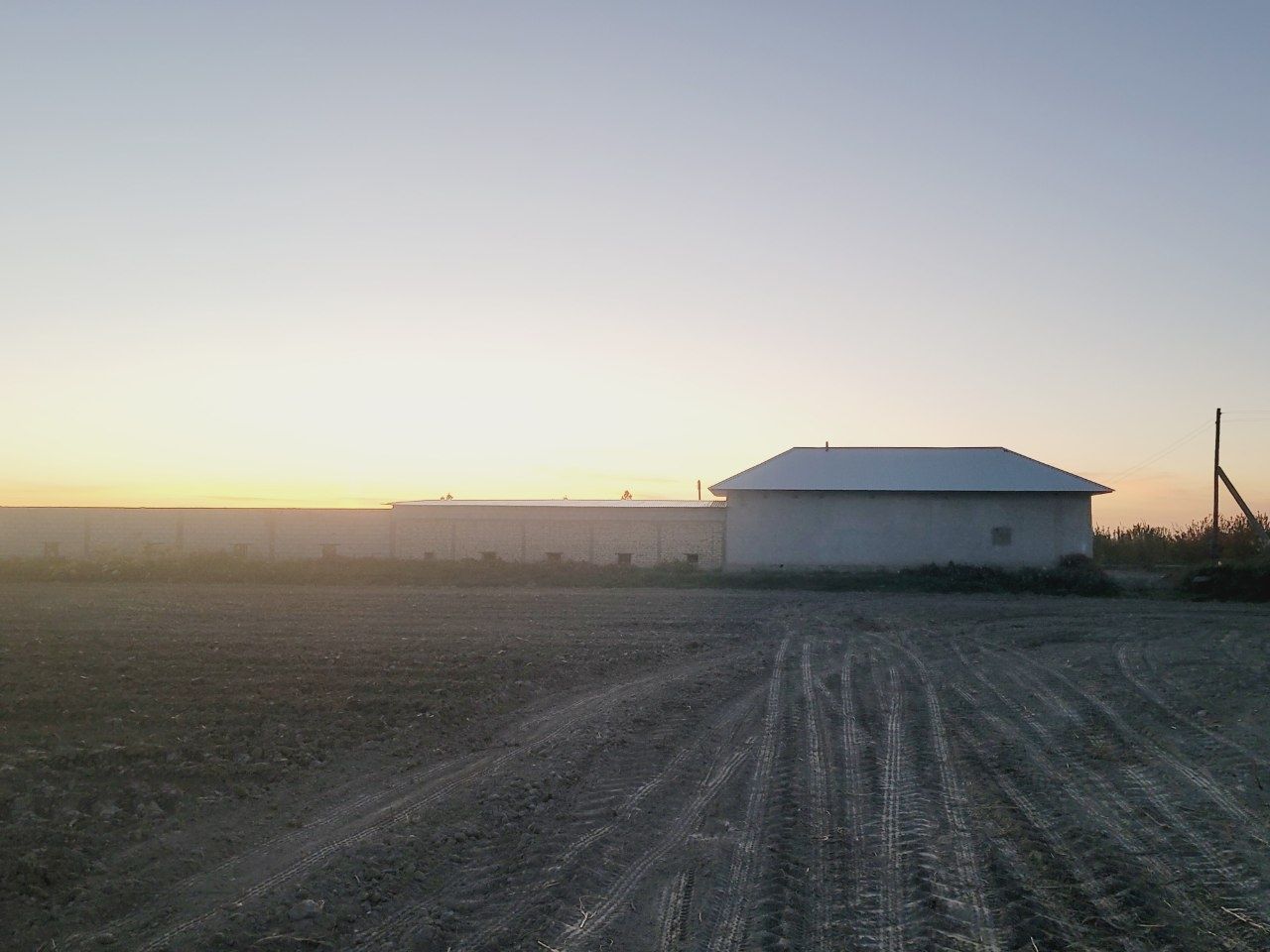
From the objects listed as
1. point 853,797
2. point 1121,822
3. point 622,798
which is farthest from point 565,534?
point 1121,822

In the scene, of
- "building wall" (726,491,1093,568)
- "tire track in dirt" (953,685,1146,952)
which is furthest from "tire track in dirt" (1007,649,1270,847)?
"building wall" (726,491,1093,568)

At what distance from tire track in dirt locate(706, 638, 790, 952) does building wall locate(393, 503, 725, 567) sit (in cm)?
2870

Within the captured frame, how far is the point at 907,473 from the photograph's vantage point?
40.8 metres

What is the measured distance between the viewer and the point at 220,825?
25.2 feet

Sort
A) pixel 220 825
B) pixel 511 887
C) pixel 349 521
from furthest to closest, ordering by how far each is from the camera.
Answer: pixel 349 521, pixel 220 825, pixel 511 887

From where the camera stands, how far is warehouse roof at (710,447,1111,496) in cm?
3881

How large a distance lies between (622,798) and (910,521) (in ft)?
105

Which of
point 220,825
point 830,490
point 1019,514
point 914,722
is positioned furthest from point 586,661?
point 1019,514

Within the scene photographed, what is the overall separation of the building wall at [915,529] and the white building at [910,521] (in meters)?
0.04

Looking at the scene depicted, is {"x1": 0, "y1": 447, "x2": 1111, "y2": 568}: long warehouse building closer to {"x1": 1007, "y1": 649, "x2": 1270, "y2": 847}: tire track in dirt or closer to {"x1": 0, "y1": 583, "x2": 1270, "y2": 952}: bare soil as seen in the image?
{"x1": 0, "y1": 583, "x2": 1270, "y2": 952}: bare soil

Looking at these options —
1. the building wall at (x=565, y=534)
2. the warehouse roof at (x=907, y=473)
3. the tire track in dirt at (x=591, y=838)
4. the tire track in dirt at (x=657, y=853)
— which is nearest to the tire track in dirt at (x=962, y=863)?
the tire track in dirt at (x=657, y=853)

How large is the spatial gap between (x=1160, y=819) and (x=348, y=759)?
6818 millimetres

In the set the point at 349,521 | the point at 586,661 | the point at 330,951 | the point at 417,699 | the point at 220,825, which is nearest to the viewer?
the point at 330,951

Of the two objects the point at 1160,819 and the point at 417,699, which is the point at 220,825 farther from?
the point at 1160,819
